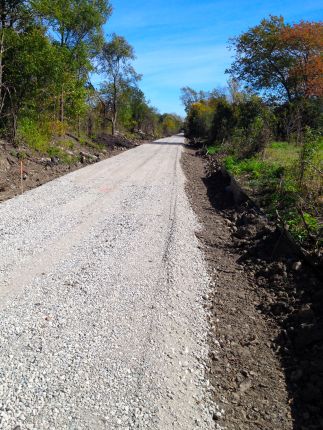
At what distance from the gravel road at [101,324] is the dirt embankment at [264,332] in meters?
0.24

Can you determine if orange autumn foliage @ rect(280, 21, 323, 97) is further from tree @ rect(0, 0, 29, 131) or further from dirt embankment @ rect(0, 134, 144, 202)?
tree @ rect(0, 0, 29, 131)

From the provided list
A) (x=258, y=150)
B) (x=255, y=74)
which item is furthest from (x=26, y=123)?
(x=255, y=74)

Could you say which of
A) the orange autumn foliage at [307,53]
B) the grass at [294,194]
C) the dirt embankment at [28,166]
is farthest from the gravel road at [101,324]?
the orange autumn foliage at [307,53]

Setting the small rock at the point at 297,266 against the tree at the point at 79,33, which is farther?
the tree at the point at 79,33

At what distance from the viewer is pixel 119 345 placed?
4.13 m

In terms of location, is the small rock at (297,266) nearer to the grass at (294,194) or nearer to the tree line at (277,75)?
the grass at (294,194)

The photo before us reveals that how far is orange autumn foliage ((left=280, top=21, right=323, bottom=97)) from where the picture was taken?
31344mm

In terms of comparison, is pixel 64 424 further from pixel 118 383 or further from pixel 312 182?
pixel 312 182

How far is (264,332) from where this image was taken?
15.6ft

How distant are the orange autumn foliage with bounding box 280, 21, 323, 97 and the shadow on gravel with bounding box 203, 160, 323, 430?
26876 mm

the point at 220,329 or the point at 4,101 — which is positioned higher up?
the point at 4,101

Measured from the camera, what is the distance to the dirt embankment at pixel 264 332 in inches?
137

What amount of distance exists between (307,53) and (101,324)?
34.4m

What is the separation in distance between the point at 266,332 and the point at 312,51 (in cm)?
3362
